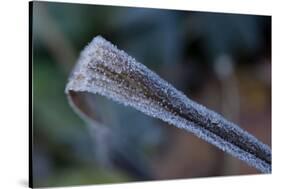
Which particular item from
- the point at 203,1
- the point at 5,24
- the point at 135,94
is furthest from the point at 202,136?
the point at 5,24

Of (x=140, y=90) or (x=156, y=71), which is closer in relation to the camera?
(x=140, y=90)

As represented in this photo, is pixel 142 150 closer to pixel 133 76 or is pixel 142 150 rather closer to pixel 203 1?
pixel 133 76

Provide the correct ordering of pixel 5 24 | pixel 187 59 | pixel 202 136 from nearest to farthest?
pixel 5 24 < pixel 202 136 < pixel 187 59

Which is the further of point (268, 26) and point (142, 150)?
point (268, 26)

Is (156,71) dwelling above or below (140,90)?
above
